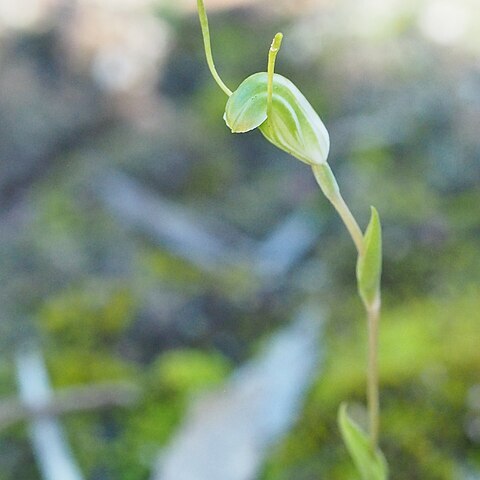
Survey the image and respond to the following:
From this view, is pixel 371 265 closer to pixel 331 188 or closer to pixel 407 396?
pixel 331 188

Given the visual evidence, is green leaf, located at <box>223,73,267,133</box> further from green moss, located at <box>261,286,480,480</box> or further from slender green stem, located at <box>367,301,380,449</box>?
green moss, located at <box>261,286,480,480</box>

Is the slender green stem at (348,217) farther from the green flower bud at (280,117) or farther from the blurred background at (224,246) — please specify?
the blurred background at (224,246)

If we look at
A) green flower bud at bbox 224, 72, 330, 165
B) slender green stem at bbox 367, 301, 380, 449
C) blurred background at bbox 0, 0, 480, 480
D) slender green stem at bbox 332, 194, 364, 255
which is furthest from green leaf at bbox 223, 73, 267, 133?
blurred background at bbox 0, 0, 480, 480

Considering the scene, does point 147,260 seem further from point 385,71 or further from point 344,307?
point 385,71

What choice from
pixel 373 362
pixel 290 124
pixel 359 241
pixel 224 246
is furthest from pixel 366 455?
pixel 224 246

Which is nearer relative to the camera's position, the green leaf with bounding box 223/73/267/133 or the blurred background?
the green leaf with bounding box 223/73/267/133

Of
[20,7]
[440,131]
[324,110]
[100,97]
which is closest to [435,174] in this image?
[440,131]
